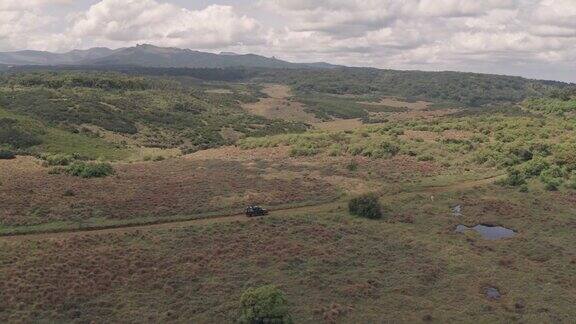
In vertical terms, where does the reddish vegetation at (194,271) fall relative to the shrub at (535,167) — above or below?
below

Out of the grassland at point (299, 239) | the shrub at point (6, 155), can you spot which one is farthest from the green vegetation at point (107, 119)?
the grassland at point (299, 239)

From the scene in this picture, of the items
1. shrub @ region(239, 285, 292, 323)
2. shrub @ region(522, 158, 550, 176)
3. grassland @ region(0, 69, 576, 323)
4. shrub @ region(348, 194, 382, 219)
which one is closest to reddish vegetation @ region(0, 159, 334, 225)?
grassland @ region(0, 69, 576, 323)

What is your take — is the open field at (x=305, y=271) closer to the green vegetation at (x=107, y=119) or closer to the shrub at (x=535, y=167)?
the shrub at (x=535, y=167)

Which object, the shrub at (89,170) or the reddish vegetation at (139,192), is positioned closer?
the reddish vegetation at (139,192)

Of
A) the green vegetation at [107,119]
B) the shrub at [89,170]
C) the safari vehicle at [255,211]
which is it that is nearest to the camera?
the safari vehicle at [255,211]

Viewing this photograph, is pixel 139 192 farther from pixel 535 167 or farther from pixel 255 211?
pixel 535 167

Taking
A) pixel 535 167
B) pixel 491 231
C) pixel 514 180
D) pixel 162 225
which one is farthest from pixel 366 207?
pixel 535 167

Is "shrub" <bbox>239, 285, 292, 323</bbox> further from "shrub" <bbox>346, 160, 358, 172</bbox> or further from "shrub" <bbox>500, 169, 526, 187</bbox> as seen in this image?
Result: "shrub" <bbox>500, 169, 526, 187</bbox>
